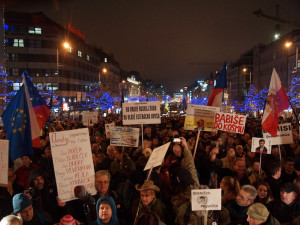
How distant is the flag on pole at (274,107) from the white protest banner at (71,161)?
5577mm

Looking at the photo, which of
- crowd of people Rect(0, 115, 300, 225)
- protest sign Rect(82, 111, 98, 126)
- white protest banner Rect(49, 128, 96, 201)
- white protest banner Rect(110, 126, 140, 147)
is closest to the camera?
crowd of people Rect(0, 115, 300, 225)

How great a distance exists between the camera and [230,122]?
9086 millimetres

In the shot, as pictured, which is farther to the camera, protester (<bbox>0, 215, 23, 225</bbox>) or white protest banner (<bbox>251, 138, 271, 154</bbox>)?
white protest banner (<bbox>251, 138, 271, 154</bbox>)

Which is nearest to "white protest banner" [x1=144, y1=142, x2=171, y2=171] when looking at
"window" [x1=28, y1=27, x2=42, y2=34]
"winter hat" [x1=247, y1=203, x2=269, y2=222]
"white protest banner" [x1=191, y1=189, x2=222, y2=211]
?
"white protest banner" [x1=191, y1=189, x2=222, y2=211]

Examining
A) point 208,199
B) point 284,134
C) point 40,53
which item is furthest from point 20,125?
point 40,53

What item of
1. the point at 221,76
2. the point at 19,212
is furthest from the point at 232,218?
the point at 221,76

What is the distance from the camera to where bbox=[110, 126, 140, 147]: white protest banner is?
901 centimetres

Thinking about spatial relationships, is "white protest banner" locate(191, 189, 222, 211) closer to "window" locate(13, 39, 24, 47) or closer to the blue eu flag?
the blue eu flag

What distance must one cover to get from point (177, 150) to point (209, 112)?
9.72 ft

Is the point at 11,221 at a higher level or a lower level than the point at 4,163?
lower

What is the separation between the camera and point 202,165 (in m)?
7.33

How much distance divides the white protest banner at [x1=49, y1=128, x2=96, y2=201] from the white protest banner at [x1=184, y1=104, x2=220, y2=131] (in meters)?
5.24

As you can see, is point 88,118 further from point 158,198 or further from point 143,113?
point 158,198

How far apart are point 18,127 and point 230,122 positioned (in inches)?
233
